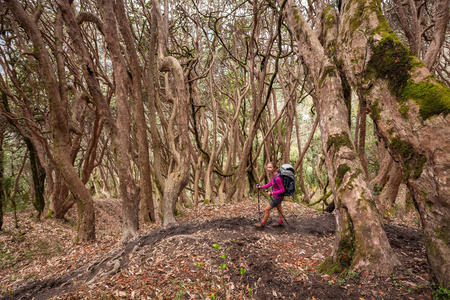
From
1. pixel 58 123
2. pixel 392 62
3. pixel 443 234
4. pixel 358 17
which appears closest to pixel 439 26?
pixel 358 17

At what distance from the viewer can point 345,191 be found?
2.57m

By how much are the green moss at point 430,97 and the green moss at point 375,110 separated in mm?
283

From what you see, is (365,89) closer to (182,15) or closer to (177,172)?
(177,172)

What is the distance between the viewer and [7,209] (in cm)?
894

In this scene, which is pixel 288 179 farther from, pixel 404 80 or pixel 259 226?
pixel 404 80

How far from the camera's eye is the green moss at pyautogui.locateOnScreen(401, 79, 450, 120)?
199cm

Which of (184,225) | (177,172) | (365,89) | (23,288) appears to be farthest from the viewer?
(177,172)

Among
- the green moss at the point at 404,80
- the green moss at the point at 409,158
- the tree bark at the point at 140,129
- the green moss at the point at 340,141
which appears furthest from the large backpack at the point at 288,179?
the tree bark at the point at 140,129

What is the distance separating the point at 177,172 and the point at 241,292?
3.12 meters

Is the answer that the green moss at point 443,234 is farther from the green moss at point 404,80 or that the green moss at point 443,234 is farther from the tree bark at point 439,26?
the tree bark at point 439,26

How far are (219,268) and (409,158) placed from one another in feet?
8.23

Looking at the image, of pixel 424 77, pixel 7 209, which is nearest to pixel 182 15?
pixel 424 77

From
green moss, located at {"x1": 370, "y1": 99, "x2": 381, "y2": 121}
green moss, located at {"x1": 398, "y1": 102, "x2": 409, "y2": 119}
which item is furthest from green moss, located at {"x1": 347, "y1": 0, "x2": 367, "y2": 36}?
green moss, located at {"x1": 398, "y1": 102, "x2": 409, "y2": 119}

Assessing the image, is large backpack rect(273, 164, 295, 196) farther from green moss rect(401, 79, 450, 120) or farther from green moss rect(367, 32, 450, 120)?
green moss rect(401, 79, 450, 120)
